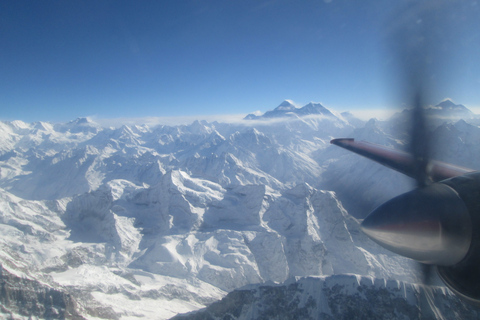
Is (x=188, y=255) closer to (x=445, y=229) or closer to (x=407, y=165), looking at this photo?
(x=407, y=165)

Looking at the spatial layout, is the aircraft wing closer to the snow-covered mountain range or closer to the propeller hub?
the propeller hub

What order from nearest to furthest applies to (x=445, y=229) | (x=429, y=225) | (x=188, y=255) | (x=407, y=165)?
1. (x=445, y=229)
2. (x=429, y=225)
3. (x=407, y=165)
4. (x=188, y=255)

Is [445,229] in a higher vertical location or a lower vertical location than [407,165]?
lower

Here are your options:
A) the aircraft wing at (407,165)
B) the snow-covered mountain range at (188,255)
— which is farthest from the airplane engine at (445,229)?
the snow-covered mountain range at (188,255)

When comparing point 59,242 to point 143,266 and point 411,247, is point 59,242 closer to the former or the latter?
point 143,266

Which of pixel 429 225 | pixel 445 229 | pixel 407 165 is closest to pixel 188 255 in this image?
pixel 407 165

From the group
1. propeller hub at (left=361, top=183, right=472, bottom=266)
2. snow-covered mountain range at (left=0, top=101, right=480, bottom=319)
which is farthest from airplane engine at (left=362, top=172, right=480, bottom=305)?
snow-covered mountain range at (left=0, top=101, right=480, bottom=319)

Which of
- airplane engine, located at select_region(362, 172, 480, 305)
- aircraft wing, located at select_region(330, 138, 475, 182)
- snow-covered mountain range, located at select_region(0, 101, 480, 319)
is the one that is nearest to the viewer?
airplane engine, located at select_region(362, 172, 480, 305)

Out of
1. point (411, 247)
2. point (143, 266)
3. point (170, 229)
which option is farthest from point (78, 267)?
point (411, 247)

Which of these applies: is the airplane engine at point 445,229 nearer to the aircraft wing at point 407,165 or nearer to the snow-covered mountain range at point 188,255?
the aircraft wing at point 407,165
